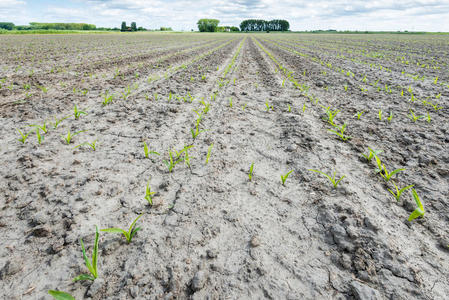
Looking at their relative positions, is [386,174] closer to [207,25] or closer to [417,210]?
[417,210]

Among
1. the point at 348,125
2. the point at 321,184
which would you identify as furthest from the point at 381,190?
the point at 348,125

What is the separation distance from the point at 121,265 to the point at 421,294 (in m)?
2.02

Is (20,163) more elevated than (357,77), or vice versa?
(357,77)

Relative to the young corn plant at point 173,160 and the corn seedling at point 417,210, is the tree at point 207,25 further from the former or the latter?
the corn seedling at point 417,210

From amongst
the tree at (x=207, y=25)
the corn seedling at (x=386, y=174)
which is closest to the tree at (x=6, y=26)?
the tree at (x=207, y=25)

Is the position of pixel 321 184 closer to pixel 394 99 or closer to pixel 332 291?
Answer: pixel 332 291

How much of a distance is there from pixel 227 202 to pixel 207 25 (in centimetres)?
11809

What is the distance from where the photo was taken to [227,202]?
2.19 metres

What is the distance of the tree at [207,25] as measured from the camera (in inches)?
4058

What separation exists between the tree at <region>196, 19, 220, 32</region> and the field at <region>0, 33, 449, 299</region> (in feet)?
378

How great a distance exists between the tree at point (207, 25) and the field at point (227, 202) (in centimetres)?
11514

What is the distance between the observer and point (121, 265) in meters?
1.57

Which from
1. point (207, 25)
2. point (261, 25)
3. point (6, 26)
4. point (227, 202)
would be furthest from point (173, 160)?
point (261, 25)

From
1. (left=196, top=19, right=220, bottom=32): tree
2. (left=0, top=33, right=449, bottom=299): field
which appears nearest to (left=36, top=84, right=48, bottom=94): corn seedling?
(left=0, top=33, right=449, bottom=299): field
